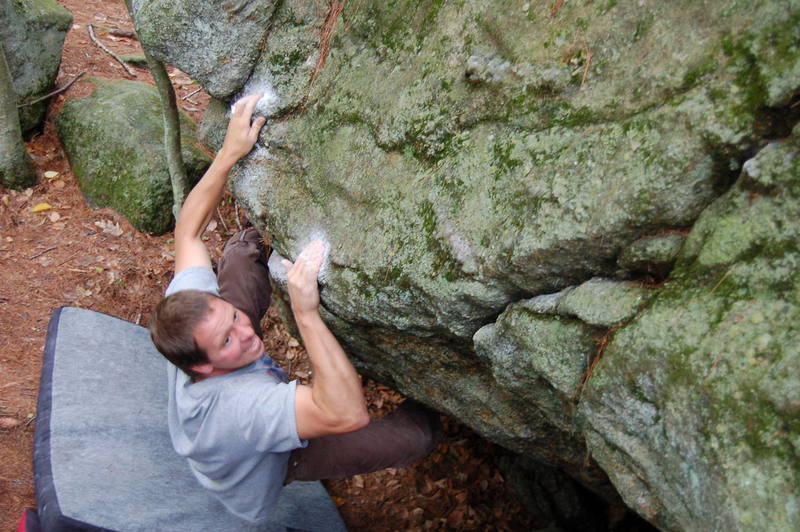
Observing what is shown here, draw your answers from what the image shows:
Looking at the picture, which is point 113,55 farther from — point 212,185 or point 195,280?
point 195,280

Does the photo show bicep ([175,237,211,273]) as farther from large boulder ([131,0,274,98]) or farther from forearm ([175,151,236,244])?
large boulder ([131,0,274,98])

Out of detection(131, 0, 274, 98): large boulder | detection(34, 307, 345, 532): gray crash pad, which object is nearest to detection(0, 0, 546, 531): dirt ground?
detection(34, 307, 345, 532): gray crash pad

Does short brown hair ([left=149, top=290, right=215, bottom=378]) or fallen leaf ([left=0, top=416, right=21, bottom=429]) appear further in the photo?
fallen leaf ([left=0, top=416, right=21, bottom=429])

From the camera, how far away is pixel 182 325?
3553 millimetres

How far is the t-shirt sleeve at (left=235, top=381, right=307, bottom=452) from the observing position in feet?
11.3

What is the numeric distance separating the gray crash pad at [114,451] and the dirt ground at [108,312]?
55 centimetres

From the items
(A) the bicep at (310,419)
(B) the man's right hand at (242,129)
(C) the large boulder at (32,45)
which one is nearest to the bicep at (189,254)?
(B) the man's right hand at (242,129)

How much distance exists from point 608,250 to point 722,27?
977 mm

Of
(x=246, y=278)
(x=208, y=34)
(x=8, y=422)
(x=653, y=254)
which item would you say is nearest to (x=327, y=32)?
(x=208, y=34)

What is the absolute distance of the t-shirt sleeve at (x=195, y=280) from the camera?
4141 mm

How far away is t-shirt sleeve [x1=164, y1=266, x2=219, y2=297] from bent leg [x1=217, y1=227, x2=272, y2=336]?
0.35 m

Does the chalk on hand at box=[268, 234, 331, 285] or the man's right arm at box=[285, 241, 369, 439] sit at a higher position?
the chalk on hand at box=[268, 234, 331, 285]

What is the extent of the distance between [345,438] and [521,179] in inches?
84.9

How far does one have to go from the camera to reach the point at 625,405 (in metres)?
2.59
